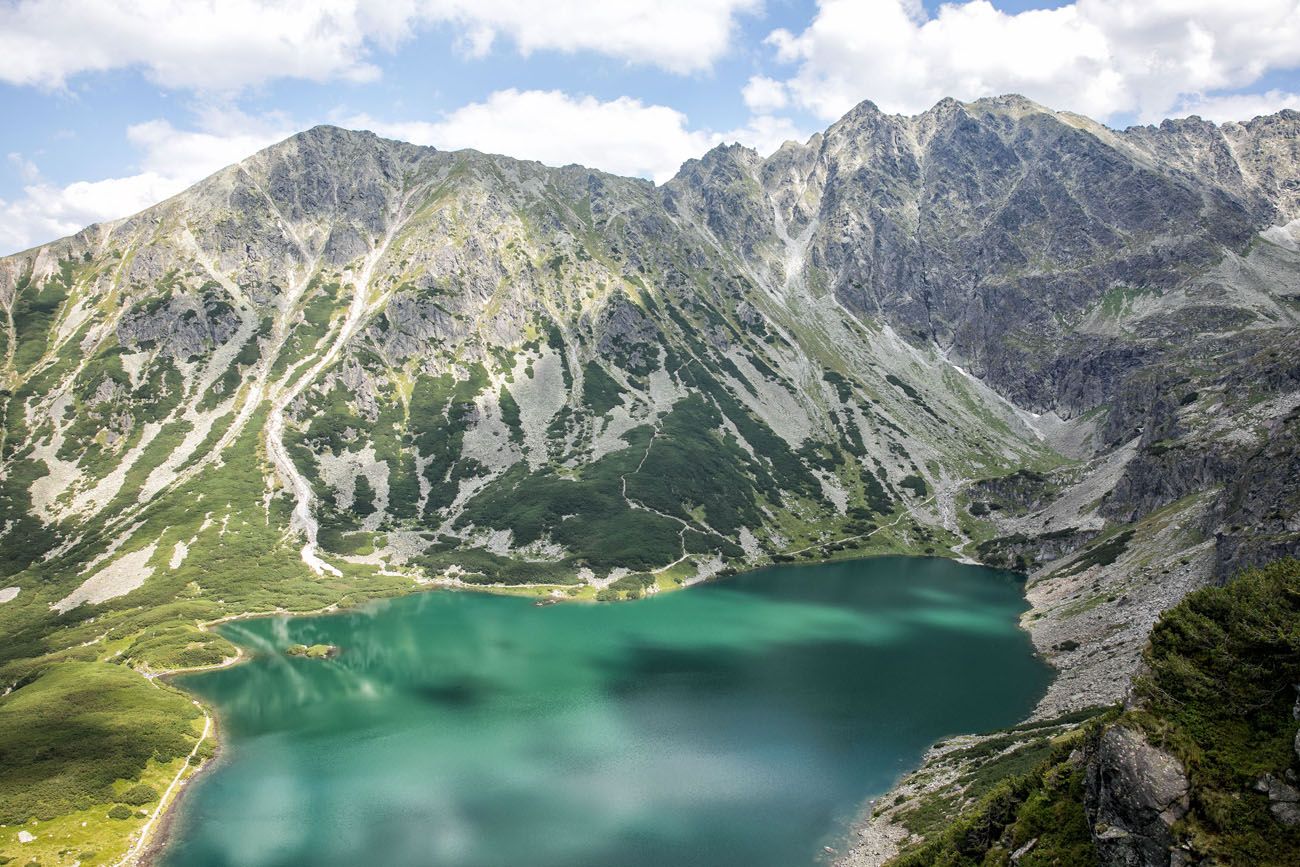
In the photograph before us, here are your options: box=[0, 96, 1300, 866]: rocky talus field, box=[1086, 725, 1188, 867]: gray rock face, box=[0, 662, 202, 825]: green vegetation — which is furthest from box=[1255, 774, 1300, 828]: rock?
box=[0, 662, 202, 825]: green vegetation

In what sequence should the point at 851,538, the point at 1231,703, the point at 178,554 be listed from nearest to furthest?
the point at 1231,703
the point at 178,554
the point at 851,538

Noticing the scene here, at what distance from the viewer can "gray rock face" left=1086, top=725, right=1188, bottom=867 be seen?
956 inches

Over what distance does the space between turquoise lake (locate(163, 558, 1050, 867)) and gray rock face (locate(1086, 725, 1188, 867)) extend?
27.1 m

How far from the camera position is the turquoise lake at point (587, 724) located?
5178 cm

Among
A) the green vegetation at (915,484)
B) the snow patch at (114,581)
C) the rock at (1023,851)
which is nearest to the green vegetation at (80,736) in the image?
the snow patch at (114,581)

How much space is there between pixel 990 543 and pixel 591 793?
406 feet

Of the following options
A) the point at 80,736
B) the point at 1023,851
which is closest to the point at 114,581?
the point at 80,736

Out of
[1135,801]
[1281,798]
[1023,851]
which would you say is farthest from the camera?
[1023,851]

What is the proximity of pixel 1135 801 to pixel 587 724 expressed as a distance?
54075 mm

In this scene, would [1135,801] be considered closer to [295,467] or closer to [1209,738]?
[1209,738]

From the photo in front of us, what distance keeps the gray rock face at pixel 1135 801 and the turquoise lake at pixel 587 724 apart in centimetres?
2706

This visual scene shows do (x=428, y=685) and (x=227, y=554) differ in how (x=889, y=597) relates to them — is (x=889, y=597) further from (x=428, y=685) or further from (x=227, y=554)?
(x=227, y=554)

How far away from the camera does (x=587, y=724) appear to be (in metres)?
71.2

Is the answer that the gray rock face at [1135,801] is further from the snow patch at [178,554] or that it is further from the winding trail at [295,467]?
the snow patch at [178,554]
